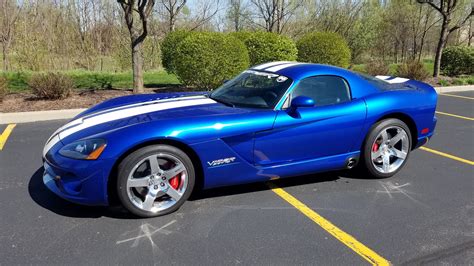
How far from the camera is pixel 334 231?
313 cm

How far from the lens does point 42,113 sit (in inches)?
279

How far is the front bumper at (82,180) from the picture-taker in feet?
9.80

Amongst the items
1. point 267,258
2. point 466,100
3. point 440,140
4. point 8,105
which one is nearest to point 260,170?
point 267,258

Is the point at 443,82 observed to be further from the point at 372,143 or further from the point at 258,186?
the point at 258,186

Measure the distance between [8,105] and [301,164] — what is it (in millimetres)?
6658

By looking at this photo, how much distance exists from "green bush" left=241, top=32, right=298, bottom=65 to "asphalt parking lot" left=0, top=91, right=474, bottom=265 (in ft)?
22.6

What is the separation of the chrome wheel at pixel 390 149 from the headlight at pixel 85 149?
282 cm

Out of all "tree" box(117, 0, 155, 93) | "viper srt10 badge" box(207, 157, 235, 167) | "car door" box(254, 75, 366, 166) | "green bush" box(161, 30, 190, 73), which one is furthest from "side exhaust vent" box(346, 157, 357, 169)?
"green bush" box(161, 30, 190, 73)

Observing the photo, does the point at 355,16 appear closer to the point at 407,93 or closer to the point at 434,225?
the point at 407,93

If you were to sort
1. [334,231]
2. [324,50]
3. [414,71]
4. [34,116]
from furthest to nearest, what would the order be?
[414,71], [324,50], [34,116], [334,231]

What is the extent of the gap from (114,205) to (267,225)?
1370mm

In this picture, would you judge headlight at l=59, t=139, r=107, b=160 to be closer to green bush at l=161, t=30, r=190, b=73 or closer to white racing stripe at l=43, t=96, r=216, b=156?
white racing stripe at l=43, t=96, r=216, b=156

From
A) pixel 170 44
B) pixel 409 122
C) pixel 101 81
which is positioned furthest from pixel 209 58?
pixel 409 122

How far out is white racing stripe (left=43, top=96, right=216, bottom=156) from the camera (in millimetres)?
3434
